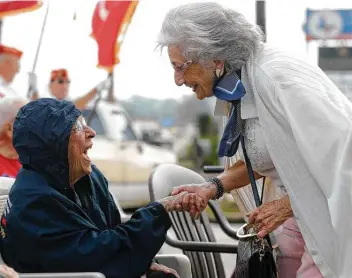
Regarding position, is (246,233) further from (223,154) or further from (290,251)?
(223,154)

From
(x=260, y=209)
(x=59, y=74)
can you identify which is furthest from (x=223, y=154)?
(x=59, y=74)

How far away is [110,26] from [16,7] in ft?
3.96

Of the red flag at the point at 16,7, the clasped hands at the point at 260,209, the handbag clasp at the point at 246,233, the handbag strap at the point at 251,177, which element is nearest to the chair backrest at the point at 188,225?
the handbag clasp at the point at 246,233

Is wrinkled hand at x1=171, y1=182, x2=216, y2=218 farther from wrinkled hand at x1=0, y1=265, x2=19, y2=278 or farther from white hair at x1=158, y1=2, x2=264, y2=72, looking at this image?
wrinkled hand at x1=0, y1=265, x2=19, y2=278

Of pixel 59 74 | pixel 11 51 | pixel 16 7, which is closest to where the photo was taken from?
pixel 11 51

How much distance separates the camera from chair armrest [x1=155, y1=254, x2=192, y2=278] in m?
3.90

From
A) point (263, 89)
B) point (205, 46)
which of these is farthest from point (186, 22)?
point (263, 89)

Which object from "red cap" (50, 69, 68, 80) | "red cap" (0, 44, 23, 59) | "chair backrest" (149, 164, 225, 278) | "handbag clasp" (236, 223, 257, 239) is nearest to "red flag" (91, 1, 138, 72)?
"red cap" (50, 69, 68, 80)

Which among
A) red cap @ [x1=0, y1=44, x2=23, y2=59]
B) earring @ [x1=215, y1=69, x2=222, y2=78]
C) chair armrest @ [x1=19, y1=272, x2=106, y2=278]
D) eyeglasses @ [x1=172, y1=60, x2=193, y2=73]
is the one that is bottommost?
red cap @ [x1=0, y1=44, x2=23, y2=59]

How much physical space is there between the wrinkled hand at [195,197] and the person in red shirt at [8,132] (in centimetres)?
195

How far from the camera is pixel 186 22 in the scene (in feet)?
11.2

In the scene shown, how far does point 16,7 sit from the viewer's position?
9039mm

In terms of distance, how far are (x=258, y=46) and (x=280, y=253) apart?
2.68 ft

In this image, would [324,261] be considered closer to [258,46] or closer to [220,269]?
[258,46]
